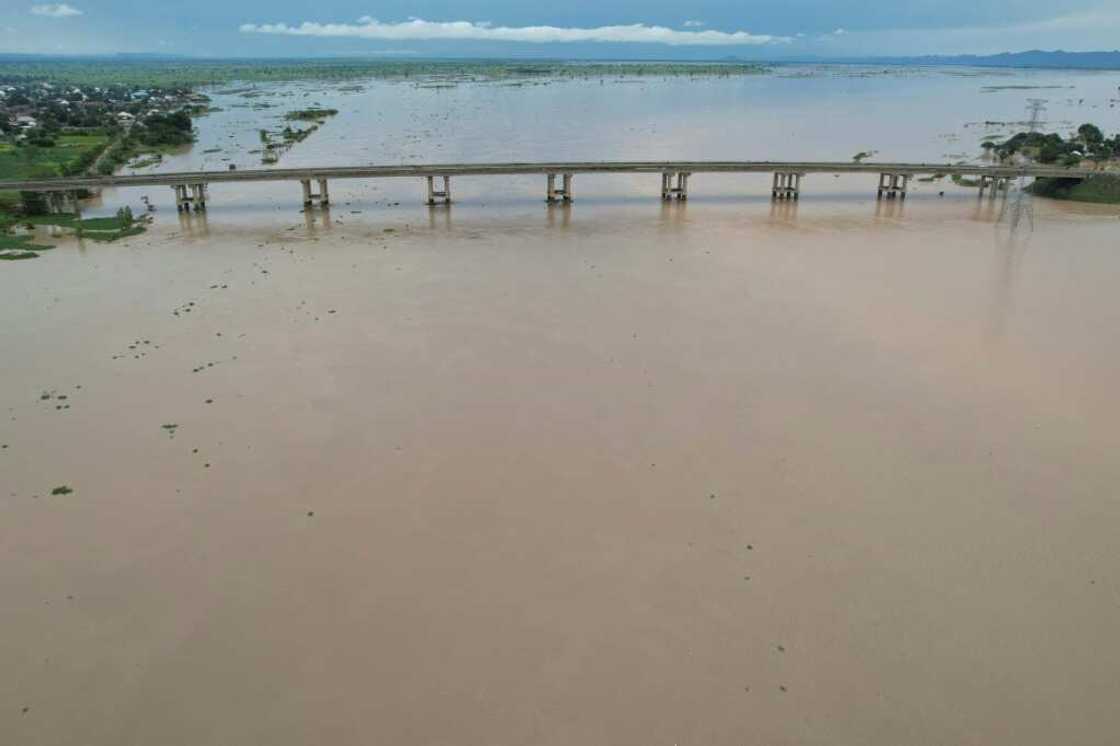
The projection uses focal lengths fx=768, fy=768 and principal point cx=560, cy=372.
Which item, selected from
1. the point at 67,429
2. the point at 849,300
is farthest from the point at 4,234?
the point at 849,300

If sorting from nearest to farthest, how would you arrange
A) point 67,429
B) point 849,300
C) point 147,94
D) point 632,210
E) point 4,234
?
point 67,429 → point 849,300 → point 4,234 → point 632,210 → point 147,94

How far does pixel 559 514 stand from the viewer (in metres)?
12.3

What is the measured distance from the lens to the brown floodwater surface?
29.1ft

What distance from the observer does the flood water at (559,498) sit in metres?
8.91

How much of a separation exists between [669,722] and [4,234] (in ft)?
107

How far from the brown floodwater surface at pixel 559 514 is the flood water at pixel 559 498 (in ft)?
0.20

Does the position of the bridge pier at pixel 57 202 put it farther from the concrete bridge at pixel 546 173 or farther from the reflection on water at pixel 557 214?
the reflection on water at pixel 557 214

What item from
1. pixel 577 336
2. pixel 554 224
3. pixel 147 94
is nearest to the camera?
pixel 577 336

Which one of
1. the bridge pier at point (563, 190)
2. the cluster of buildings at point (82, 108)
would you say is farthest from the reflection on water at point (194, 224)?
the cluster of buildings at point (82, 108)

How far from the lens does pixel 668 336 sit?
19.5 metres

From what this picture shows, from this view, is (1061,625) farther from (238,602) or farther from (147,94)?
(147,94)

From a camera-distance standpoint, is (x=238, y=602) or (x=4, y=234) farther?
(x=4, y=234)

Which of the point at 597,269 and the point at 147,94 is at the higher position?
the point at 147,94

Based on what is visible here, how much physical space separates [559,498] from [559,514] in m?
0.46
